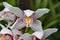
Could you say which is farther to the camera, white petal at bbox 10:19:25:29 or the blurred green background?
the blurred green background

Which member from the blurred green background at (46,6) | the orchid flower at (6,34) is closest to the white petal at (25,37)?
the orchid flower at (6,34)

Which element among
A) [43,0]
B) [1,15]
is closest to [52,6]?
[43,0]

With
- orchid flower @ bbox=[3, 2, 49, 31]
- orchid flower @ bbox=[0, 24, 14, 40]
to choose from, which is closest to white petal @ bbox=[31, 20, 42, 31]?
orchid flower @ bbox=[3, 2, 49, 31]

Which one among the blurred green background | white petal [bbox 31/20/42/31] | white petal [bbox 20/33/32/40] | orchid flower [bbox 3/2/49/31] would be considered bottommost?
the blurred green background

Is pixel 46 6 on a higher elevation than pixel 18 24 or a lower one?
lower

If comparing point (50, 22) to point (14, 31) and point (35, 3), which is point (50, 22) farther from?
point (14, 31)

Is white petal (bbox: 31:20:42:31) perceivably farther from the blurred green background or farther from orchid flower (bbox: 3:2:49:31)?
the blurred green background

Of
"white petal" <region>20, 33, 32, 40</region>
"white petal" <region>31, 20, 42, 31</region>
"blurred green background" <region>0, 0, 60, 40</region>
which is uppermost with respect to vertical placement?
"white petal" <region>31, 20, 42, 31</region>

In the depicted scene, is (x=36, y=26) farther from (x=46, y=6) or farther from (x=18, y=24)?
(x=46, y=6)

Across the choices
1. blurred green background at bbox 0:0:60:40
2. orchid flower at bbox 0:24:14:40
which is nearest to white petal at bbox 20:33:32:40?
orchid flower at bbox 0:24:14:40

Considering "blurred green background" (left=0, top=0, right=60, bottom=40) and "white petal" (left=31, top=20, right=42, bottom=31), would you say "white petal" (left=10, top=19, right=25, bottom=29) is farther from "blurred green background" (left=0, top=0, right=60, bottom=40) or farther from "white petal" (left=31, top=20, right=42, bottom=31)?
"blurred green background" (left=0, top=0, right=60, bottom=40)

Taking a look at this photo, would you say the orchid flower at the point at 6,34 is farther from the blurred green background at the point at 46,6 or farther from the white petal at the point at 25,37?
the blurred green background at the point at 46,6

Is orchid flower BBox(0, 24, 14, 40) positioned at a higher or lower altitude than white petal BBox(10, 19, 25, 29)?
lower

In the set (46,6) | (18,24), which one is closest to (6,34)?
(18,24)
